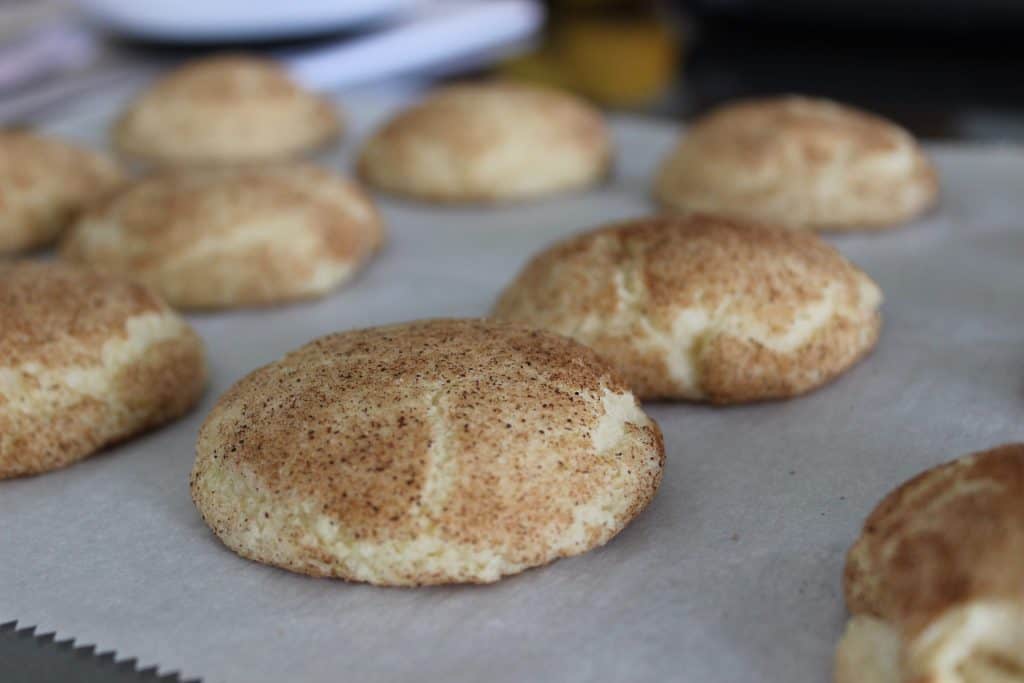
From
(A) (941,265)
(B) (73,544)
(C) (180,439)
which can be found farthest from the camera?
(A) (941,265)

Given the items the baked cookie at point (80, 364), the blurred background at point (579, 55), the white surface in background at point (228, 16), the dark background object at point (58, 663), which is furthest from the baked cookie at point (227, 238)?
the white surface in background at point (228, 16)

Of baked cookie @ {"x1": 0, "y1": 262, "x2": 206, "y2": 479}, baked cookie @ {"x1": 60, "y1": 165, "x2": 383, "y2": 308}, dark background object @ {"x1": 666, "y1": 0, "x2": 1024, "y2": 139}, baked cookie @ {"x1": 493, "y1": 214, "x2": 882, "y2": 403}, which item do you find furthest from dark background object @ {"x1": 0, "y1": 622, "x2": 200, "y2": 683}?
dark background object @ {"x1": 666, "y1": 0, "x2": 1024, "y2": 139}

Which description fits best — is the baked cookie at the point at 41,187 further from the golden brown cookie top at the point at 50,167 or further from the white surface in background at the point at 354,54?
the white surface in background at the point at 354,54

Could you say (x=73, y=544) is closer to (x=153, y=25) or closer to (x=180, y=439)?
(x=180, y=439)

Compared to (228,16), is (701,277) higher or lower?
lower

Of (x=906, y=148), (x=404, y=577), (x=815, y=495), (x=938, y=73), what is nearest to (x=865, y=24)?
(x=938, y=73)

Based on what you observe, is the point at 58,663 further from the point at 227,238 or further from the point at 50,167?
the point at 50,167

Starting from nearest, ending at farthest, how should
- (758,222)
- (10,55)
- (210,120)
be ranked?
(758,222), (210,120), (10,55)

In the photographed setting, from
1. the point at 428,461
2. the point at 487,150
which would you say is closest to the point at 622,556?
the point at 428,461
